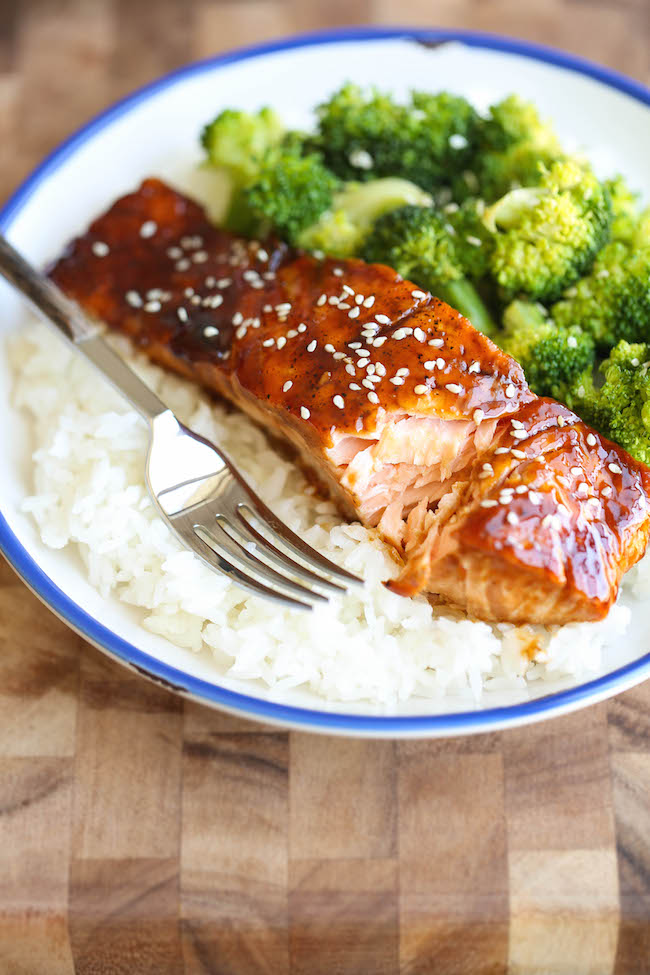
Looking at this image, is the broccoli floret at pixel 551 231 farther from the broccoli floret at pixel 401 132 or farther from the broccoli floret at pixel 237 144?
the broccoli floret at pixel 237 144

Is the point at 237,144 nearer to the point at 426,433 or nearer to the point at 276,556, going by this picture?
the point at 426,433

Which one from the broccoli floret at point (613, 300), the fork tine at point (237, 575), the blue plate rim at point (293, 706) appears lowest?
the blue plate rim at point (293, 706)

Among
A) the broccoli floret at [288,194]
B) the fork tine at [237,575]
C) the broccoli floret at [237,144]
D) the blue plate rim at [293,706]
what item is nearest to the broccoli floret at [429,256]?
the broccoli floret at [288,194]

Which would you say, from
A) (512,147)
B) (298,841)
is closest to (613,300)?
(512,147)

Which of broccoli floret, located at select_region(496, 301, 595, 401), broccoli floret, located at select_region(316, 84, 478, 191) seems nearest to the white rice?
broccoli floret, located at select_region(496, 301, 595, 401)

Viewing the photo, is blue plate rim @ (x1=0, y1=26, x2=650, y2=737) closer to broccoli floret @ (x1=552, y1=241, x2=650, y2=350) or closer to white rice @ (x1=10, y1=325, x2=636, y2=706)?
white rice @ (x1=10, y1=325, x2=636, y2=706)

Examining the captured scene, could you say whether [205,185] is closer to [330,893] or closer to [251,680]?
[251,680]

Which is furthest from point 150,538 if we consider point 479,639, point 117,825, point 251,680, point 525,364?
point 525,364
